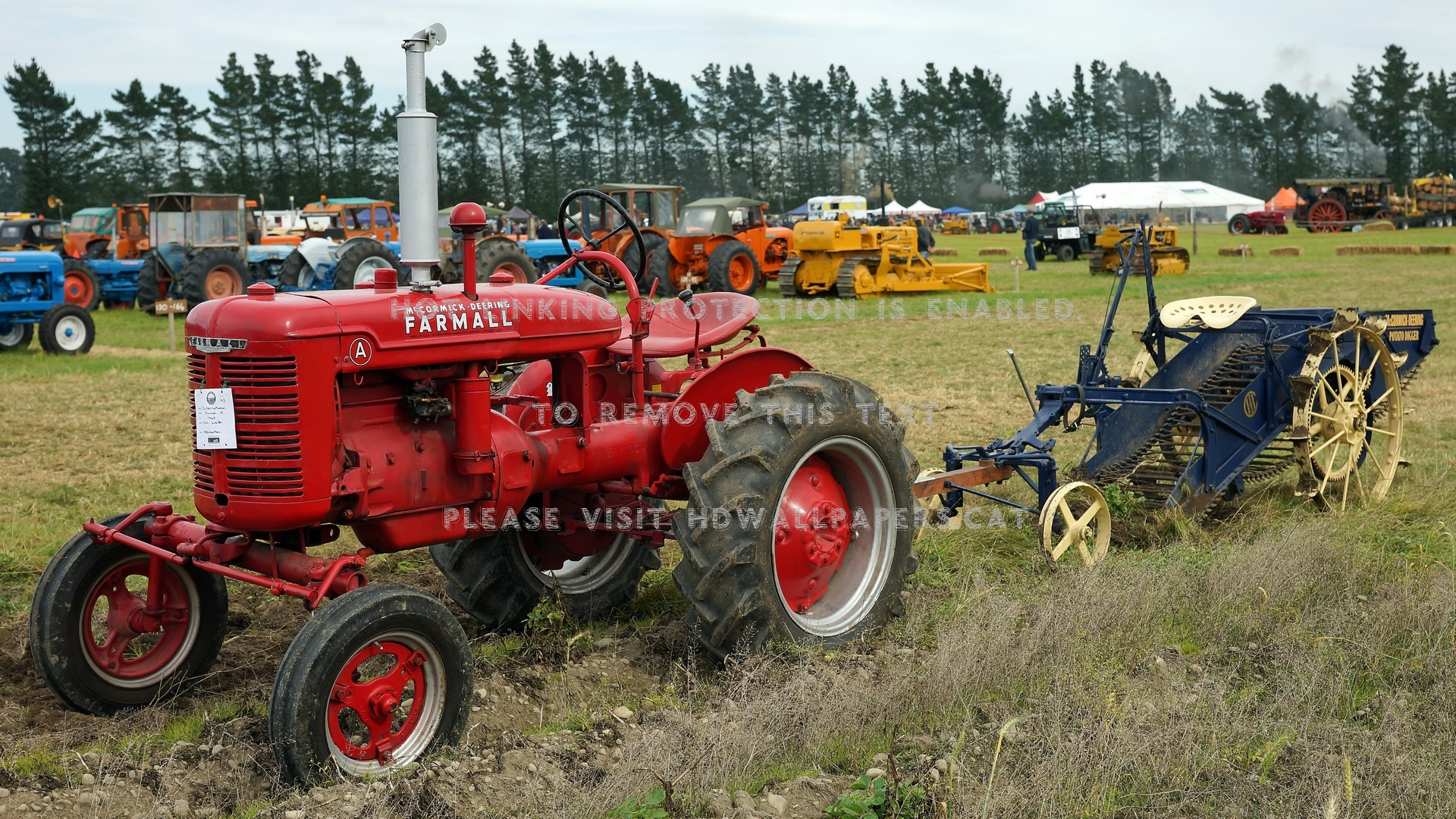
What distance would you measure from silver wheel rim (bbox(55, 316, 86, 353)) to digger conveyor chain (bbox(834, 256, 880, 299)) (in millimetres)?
11320

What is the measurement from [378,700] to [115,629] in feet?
4.02

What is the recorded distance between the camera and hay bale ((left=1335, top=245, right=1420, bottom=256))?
98.1ft

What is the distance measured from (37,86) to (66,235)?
83.1 feet

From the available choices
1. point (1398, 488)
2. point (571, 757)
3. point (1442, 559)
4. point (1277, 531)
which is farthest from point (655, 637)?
point (1398, 488)

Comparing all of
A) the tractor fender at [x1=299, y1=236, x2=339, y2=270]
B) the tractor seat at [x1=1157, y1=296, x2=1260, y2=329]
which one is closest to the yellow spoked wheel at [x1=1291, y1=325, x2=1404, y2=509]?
the tractor seat at [x1=1157, y1=296, x2=1260, y2=329]

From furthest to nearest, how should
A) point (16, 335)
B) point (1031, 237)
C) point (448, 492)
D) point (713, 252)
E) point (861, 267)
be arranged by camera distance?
1. point (1031, 237)
2. point (713, 252)
3. point (861, 267)
4. point (16, 335)
5. point (448, 492)

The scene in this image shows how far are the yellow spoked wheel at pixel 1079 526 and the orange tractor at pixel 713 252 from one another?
51.0 feet

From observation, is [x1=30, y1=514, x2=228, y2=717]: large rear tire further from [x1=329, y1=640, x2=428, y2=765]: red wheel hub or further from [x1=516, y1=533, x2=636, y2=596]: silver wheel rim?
[x1=516, y1=533, x2=636, y2=596]: silver wheel rim

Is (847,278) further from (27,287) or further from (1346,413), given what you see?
(1346,413)

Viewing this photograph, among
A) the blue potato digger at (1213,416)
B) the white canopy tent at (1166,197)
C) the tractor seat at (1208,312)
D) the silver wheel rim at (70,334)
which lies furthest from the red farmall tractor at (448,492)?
the white canopy tent at (1166,197)

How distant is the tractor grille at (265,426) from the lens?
11.3 feet

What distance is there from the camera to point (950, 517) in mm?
5922

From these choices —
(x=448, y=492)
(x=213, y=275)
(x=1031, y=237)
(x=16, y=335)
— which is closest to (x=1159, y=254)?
(x=1031, y=237)

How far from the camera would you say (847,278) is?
20609 mm
